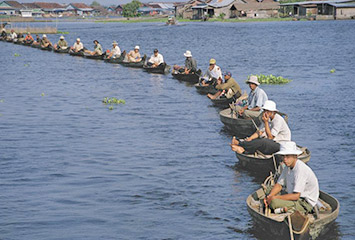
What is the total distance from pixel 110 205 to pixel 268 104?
213 inches

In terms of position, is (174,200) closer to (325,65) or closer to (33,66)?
(325,65)

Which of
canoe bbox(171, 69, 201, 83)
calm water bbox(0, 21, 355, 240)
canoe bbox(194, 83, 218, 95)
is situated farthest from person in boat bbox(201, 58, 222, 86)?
canoe bbox(171, 69, 201, 83)

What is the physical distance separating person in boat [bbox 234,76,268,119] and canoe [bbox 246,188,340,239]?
316 inches

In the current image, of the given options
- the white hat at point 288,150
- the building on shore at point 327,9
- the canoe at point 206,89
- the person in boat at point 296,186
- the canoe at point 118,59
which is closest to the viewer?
A: the white hat at point 288,150

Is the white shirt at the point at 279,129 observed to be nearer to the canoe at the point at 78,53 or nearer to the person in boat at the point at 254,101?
the person in boat at the point at 254,101

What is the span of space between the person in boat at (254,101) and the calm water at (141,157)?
1592 mm

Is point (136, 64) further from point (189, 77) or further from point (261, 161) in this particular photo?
point (261, 161)

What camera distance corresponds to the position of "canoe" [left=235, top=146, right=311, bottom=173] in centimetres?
1750

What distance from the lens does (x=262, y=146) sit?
58.6 ft

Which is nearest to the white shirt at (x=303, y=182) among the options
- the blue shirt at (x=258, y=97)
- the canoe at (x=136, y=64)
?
the blue shirt at (x=258, y=97)

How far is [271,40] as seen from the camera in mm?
85562

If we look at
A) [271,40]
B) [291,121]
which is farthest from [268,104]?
[271,40]

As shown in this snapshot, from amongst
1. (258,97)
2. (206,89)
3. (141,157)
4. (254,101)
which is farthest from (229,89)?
(141,157)

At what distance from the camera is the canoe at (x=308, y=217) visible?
12453mm
